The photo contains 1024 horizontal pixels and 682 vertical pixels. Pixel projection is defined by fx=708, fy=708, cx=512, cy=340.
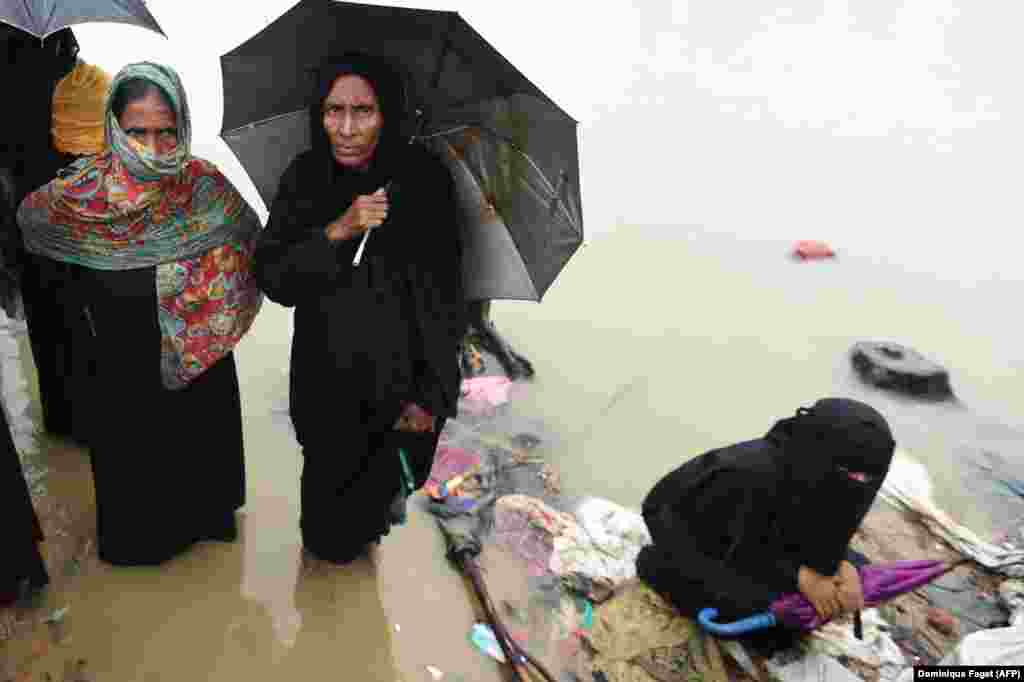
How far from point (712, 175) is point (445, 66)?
8.50m

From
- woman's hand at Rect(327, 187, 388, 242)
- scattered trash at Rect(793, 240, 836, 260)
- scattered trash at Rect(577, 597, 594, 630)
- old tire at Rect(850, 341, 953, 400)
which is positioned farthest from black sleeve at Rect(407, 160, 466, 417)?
scattered trash at Rect(793, 240, 836, 260)

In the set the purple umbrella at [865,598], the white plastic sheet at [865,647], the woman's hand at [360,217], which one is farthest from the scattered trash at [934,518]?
the woman's hand at [360,217]

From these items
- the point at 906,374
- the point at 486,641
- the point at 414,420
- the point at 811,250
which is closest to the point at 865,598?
the point at 486,641

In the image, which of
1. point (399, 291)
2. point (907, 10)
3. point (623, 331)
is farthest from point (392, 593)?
point (907, 10)

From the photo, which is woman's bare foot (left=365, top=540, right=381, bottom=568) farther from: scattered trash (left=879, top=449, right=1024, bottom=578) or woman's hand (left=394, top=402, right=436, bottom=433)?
scattered trash (left=879, top=449, right=1024, bottom=578)

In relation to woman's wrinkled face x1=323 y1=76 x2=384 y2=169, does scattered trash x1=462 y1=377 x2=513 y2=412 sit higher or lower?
lower

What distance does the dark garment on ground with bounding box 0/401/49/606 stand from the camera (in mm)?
2178

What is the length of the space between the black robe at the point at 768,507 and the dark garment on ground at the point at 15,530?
2088 millimetres

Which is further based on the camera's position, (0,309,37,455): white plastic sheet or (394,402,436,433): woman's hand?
(0,309,37,455): white plastic sheet

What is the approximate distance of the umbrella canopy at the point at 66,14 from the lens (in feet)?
7.06

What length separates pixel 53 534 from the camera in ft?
9.02

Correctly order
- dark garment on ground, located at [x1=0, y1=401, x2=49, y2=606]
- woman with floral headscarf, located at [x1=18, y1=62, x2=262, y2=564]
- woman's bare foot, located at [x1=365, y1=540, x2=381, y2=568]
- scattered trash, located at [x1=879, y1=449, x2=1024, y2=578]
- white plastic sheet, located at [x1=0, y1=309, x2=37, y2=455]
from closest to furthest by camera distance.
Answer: woman with floral headscarf, located at [x1=18, y1=62, x2=262, y2=564], dark garment on ground, located at [x1=0, y1=401, x2=49, y2=606], woman's bare foot, located at [x1=365, y1=540, x2=381, y2=568], white plastic sheet, located at [x1=0, y1=309, x2=37, y2=455], scattered trash, located at [x1=879, y1=449, x2=1024, y2=578]

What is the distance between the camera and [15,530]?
88.6 inches

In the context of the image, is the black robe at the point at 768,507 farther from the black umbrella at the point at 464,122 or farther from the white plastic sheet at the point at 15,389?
the white plastic sheet at the point at 15,389
